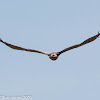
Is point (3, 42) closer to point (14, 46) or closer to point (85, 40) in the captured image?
point (14, 46)

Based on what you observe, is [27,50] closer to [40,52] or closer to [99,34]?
[40,52]

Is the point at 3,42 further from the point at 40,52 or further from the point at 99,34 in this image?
the point at 99,34

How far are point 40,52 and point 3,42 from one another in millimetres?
5240

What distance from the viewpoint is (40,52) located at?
391ft

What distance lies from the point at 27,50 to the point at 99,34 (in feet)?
34.2

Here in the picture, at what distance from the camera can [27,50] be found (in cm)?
12019

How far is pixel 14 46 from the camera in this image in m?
119

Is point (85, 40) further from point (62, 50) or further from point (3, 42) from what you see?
point (3, 42)

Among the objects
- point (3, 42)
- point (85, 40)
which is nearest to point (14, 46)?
point (3, 42)

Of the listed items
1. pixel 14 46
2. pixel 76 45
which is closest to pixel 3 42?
pixel 14 46

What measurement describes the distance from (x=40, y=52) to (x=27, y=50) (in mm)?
2069

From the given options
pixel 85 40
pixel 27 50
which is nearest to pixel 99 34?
pixel 85 40

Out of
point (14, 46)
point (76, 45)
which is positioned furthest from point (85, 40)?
point (14, 46)

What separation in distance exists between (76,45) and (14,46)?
849 cm
